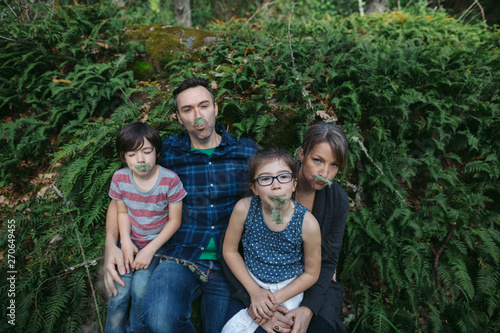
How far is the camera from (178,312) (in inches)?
94.1

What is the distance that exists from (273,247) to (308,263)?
Result: 0.35m

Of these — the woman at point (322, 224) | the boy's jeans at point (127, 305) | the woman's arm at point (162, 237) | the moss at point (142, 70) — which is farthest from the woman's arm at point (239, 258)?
the moss at point (142, 70)

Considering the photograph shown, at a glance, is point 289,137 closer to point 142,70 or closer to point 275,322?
point 275,322

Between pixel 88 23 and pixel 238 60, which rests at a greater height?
pixel 88 23

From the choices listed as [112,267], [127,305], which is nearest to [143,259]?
[112,267]

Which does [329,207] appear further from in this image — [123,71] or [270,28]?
[270,28]

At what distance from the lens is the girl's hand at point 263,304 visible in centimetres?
229

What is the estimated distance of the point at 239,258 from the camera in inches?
101

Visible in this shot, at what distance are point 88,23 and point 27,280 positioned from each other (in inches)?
179

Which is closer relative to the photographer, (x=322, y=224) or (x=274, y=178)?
(x=274, y=178)

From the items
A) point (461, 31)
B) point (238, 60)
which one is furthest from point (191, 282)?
point (461, 31)

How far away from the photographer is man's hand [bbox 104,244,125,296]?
259 cm

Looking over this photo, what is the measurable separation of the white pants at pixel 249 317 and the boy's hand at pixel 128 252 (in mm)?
1158

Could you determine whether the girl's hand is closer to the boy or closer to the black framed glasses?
the black framed glasses
